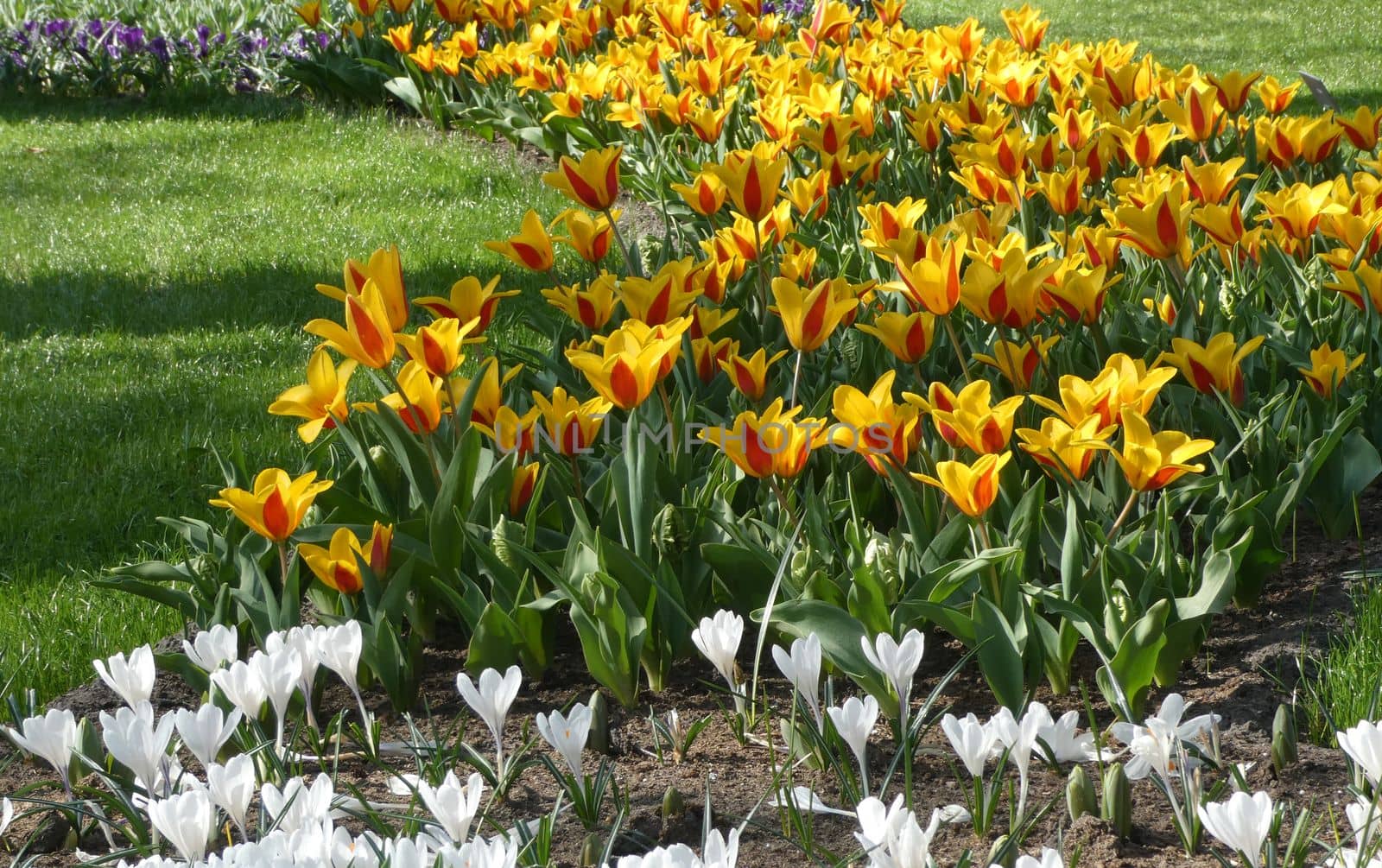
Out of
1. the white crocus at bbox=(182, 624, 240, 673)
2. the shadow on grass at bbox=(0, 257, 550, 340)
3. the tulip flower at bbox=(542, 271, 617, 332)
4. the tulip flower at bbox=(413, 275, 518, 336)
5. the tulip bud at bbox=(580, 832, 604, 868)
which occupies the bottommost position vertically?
the shadow on grass at bbox=(0, 257, 550, 340)

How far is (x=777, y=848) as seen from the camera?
183 centimetres

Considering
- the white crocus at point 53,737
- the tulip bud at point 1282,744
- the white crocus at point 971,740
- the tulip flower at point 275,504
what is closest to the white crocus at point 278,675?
the white crocus at point 53,737

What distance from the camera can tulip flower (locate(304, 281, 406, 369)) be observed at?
224 cm

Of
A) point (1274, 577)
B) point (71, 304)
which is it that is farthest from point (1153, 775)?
point (71, 304)

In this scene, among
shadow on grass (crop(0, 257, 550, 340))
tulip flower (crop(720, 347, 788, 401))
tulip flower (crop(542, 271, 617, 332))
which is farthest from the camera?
shadow on grass (crop(0, 257, 550, 340))

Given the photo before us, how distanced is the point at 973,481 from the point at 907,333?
1.85ft

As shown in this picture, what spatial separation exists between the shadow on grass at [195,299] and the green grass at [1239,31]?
5449 mm

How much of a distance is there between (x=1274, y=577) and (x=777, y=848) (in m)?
1.24

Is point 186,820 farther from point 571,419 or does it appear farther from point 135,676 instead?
point 571,419

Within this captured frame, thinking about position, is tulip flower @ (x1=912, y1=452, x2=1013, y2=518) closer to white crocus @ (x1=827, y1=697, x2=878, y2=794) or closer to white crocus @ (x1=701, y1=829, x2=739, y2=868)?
white crocus @ (x1=827, y1=697, x2=878, y2=794)

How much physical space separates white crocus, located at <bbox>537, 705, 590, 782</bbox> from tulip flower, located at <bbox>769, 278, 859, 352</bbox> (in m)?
0.94

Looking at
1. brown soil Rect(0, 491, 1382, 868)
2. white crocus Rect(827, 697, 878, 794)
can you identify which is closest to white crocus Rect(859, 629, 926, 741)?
white crocus Rect(827, 697, 878, 794)

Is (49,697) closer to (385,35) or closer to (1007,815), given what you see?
(1007,815)

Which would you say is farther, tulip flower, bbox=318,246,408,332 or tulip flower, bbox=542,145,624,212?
tulip flower, bbox=542,145,624,212
